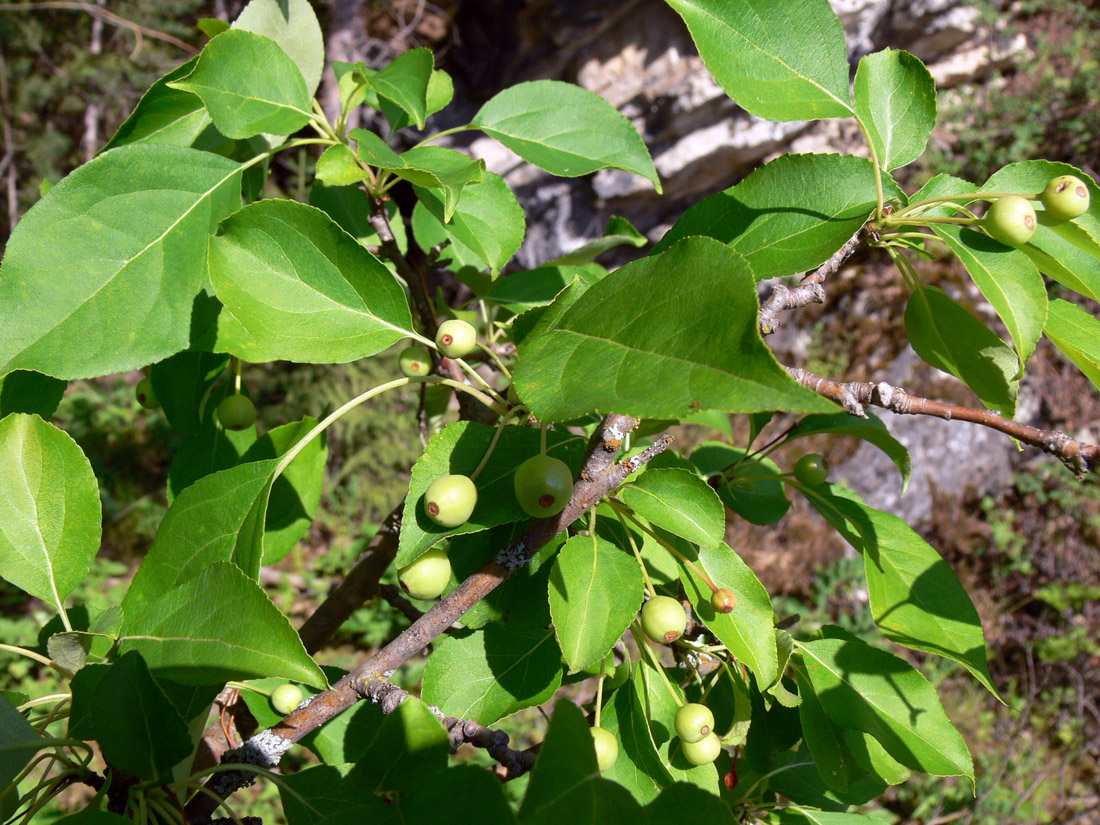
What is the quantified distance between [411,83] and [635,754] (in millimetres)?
975

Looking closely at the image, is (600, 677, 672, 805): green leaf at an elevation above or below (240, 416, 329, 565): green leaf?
below

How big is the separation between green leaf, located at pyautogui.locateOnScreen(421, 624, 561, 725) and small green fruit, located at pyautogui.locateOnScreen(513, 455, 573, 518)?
8.9 inches

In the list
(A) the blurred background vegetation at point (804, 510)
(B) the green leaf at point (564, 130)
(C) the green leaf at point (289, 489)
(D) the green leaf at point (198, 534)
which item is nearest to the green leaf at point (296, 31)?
(B) the green leaf at point (564, 130)

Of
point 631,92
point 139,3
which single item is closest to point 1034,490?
point 631,92

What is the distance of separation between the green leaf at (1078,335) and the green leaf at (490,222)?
695 mm

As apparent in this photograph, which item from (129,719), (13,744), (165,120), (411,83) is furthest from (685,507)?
(165,120)

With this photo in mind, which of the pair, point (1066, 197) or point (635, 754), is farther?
point (635, 754)

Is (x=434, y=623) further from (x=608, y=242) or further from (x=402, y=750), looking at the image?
(x=608, y=242)

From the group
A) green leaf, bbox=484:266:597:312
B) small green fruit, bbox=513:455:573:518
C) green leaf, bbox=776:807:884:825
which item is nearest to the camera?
small green fruit, bbox=513:455:573:518

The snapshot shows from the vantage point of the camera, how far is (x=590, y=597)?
701mm

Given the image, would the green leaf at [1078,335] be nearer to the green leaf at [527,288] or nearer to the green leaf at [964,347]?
the green leaf at [964,347]

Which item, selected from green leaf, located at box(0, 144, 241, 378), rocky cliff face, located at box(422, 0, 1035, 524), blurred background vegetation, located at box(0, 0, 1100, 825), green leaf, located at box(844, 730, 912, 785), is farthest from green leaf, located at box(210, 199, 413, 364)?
rocky cliff face, located at box(422, 0, 1035, 524)

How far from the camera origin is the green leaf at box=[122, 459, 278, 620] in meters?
0.72

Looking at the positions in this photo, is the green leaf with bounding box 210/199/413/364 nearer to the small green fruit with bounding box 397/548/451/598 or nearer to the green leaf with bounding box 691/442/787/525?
the small green fruit with bounding box 397/548/451/598
